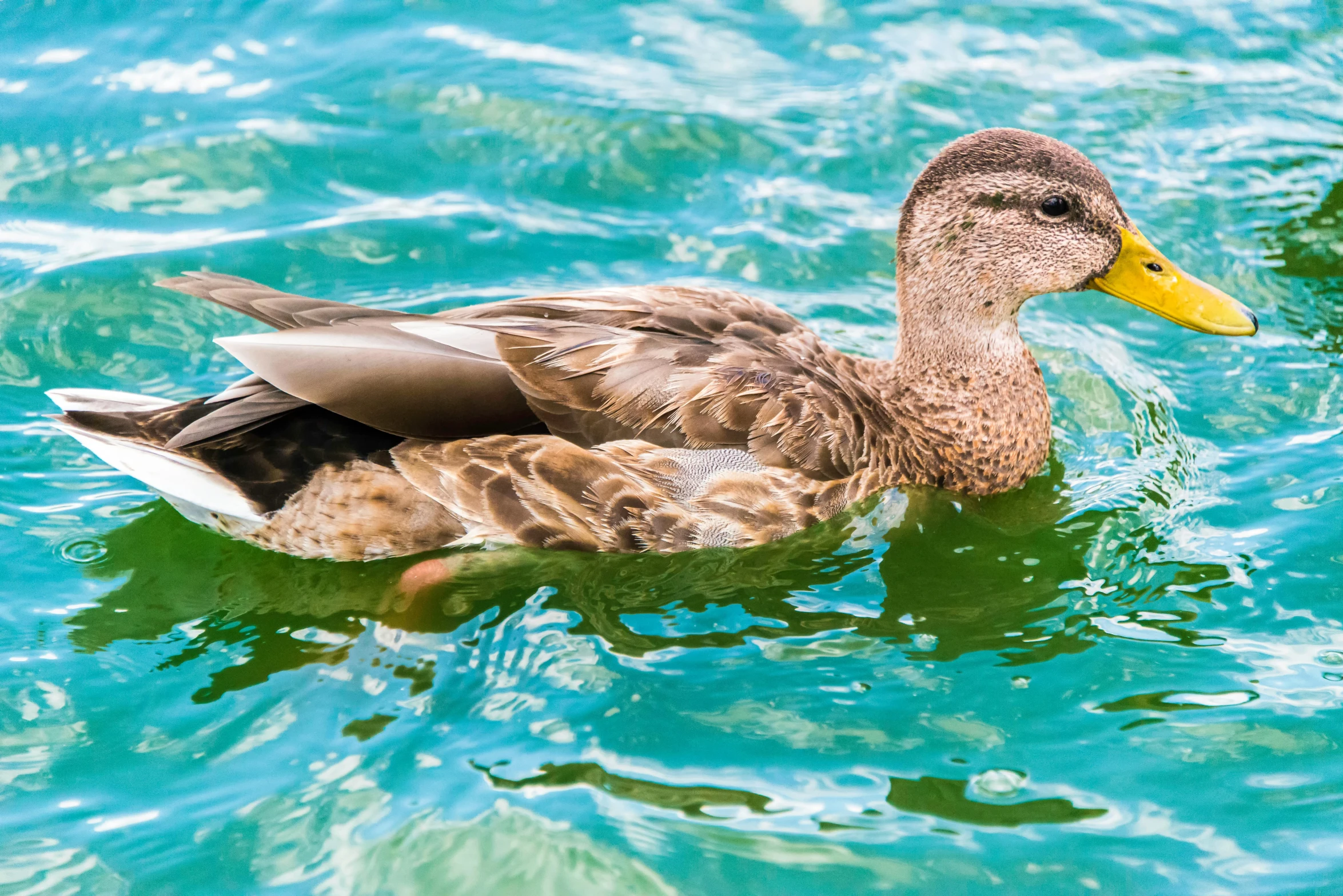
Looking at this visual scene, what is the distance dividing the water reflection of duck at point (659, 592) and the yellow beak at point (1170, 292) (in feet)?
3.26

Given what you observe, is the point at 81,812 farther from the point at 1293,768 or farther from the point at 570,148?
the point at 570,148

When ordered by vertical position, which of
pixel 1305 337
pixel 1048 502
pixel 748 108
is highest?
pixel 748 108

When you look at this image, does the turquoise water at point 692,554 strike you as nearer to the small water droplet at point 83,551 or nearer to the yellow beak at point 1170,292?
the small water droplet at point 83,551

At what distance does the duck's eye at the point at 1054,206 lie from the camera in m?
5.89

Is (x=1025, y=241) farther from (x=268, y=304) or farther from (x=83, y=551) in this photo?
(x=83, y=551)

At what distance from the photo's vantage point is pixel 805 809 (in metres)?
4.48

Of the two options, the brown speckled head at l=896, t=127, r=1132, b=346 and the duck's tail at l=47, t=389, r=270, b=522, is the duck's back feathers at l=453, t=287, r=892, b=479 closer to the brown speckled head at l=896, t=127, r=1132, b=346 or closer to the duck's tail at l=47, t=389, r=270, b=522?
the brown speckled head at l=896, t=127, r=1132, b=346

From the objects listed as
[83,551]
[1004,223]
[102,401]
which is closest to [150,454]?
[102,401]

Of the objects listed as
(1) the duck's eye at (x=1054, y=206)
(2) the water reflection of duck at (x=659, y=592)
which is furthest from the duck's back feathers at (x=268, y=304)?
(1) the duck's eye at (x=1054, y=206)

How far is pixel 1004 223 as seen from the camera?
19.5 ft

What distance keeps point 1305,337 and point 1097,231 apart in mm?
2039

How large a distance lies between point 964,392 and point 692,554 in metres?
1.54

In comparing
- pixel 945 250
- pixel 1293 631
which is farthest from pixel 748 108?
pixel 1293 631

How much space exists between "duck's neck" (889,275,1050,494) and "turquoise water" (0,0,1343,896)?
20 cm
